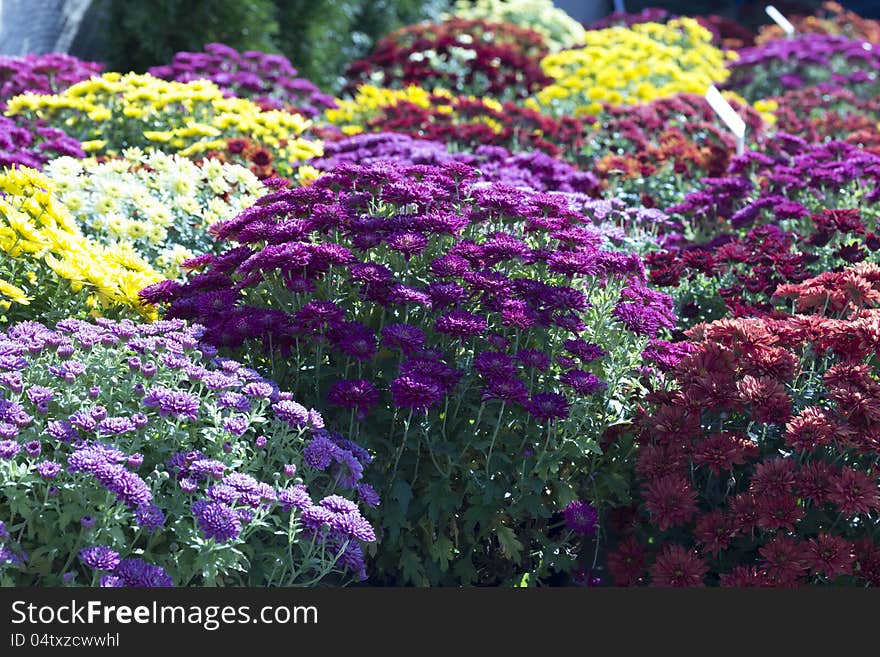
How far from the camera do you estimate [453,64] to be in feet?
35.1

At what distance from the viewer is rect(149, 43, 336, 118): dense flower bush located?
7.88 metres

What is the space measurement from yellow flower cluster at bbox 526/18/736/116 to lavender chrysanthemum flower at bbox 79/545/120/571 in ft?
20.6

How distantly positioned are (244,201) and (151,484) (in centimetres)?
229

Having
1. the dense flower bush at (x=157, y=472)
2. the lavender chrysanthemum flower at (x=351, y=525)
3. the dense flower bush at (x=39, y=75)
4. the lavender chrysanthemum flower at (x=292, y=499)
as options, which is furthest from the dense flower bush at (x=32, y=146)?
the lavender chrysanthemum flower at (x=351, y=525)

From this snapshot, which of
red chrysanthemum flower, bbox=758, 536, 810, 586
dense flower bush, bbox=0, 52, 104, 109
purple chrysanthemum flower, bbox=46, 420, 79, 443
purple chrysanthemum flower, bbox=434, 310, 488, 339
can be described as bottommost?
dense flower bush, bbox=0, 52, 104, 109

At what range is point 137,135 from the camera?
6.62 m

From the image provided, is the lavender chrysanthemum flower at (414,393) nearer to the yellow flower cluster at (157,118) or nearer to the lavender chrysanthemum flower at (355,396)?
the lavender chrysanthemum flower at (355,396)

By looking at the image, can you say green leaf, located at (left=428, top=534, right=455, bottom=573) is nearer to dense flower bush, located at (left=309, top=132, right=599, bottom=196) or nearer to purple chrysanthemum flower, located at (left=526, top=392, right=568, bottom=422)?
purple chrysanthemum flower, located at (left=526, top=392, right=568, bottom=422)

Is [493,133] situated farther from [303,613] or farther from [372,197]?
[303,613]

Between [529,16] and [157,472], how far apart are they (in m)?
13.0

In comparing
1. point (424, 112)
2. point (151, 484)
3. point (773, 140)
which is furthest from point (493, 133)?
point (151, 484)

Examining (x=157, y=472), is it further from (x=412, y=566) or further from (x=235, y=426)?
(x=412, y=566)

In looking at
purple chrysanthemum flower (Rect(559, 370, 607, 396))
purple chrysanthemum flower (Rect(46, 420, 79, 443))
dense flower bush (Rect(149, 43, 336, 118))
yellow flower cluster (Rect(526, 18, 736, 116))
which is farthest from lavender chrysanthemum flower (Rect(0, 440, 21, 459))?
yellow flower cluster (Rect(526, 18, 736, 116))

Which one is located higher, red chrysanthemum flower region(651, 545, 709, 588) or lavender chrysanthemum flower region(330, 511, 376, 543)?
lavender chrysanthemum flower region(330, 511, 376, 543)
